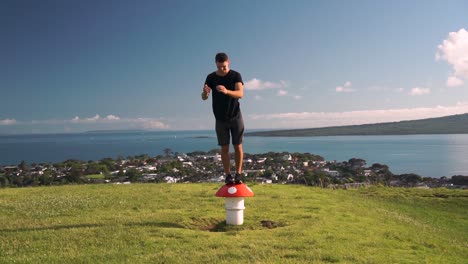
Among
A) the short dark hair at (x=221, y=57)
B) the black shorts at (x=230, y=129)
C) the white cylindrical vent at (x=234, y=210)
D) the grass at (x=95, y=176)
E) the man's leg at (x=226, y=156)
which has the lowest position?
the grass at (x=95, y=176)

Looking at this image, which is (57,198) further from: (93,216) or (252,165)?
(252,165)

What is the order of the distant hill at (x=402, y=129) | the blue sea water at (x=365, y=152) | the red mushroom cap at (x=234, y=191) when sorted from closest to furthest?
the red mushroom cap at (x=234, y=191) < the blue sea water at (x=365, y=152) < the distant hill at (x=402, y=129)

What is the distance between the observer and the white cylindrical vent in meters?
6.74

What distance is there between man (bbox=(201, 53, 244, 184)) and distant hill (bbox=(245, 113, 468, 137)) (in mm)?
115486

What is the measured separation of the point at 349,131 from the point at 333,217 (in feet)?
438

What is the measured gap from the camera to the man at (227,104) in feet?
23.0

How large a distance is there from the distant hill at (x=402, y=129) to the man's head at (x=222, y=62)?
116m

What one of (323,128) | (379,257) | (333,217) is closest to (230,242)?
(379,257)

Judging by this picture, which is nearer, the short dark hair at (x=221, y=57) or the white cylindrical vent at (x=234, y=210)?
the white cylindrical vent at (x=234, y=210)

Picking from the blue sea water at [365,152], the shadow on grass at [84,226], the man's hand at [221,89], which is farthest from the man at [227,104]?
the blue sea water at [365,152]

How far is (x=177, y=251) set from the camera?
16.4 feet

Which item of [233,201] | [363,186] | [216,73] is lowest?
[363,186]

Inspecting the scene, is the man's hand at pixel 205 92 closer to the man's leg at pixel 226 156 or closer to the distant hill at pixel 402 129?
the man's leg at pixel 226 156

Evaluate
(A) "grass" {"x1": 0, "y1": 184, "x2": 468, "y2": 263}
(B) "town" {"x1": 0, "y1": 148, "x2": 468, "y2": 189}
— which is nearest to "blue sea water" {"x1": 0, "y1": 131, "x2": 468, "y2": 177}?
(B) "town" {"x1": 0, "y1": 148, "x2": 468, "y2": 189}
